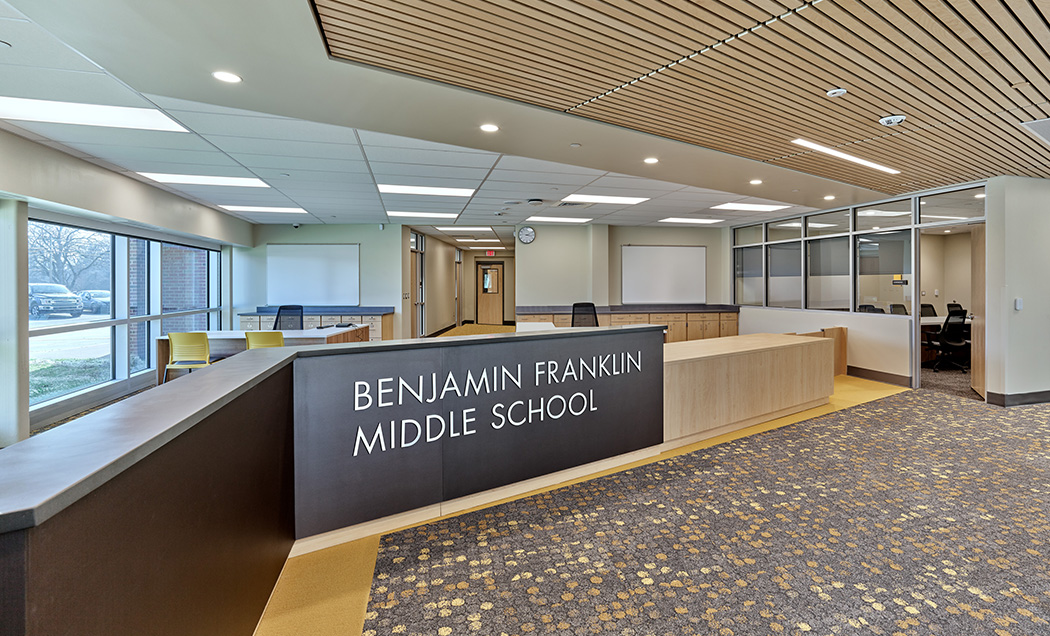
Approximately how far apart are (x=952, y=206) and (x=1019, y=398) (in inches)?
98.1

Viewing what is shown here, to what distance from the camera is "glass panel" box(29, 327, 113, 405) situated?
5.67 metres

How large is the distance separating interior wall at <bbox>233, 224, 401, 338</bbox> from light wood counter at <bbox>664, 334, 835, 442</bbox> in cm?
711

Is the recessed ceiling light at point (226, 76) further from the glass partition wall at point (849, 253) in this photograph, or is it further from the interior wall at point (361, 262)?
the glass partition wall at point (849, 253)

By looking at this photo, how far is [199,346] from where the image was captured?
619 cm

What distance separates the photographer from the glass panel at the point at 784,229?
9.56m

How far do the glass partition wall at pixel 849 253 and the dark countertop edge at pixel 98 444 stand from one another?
8290mm

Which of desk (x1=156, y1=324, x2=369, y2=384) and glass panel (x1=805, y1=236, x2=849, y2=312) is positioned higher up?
glass panel (x1=805, y1=236, x2=849, y2=312)

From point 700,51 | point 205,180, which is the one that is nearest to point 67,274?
point 205,180

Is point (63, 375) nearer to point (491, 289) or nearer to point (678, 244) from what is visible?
point (678, 244)

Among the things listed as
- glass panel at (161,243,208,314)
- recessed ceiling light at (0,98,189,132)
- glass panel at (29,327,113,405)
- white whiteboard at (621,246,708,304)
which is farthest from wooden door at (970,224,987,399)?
glass panel at (161,243,208,314)

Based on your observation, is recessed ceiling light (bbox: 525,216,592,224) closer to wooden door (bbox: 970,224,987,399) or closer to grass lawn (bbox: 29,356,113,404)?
wooden door (bbox: 970,224,987,399)

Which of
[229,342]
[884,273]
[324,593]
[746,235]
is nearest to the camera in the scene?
[324,593]

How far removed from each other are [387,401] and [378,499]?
542mm

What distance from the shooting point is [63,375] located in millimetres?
6105
